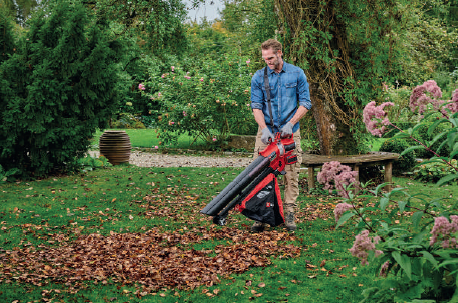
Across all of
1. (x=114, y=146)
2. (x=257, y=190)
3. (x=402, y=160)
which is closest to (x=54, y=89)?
(x=114, y=146)

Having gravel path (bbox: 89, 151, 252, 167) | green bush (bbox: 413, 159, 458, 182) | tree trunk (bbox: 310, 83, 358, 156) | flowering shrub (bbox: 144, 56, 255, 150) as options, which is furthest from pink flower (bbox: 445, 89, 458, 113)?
flowering shrub (bbox: 144, 56, 255, 150)

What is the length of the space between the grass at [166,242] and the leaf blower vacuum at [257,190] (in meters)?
0.39

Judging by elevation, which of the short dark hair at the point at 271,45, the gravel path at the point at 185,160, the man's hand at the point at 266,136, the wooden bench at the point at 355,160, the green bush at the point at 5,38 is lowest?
the gravel path at the point at 185,160

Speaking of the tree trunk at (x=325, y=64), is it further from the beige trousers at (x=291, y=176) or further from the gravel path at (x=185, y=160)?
the gravel path at (x=185, y=160)

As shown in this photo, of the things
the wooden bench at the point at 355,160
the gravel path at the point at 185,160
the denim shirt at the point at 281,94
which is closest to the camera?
the denim shirt at the point at 281,94

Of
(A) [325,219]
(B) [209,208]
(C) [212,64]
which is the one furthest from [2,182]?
(C) [212,64]

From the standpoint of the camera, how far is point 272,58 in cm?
477

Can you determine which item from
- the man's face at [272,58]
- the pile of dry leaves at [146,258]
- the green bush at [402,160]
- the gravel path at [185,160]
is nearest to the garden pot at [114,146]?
the gravel path at [185,160]

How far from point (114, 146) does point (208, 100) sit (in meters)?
3.33

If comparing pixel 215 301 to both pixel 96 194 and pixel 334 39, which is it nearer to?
pixel 96 194

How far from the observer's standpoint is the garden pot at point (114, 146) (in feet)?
34.1

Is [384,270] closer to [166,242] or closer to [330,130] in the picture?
[166,242]

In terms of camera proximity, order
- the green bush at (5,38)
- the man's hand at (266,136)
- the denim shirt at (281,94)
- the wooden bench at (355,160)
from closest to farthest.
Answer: the man's hand at (266,136), the denim shirt at (281,94), the wooden bench at (355,160), the green bush at (5,38)

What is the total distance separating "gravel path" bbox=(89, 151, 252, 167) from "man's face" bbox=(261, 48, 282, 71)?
6009mm
